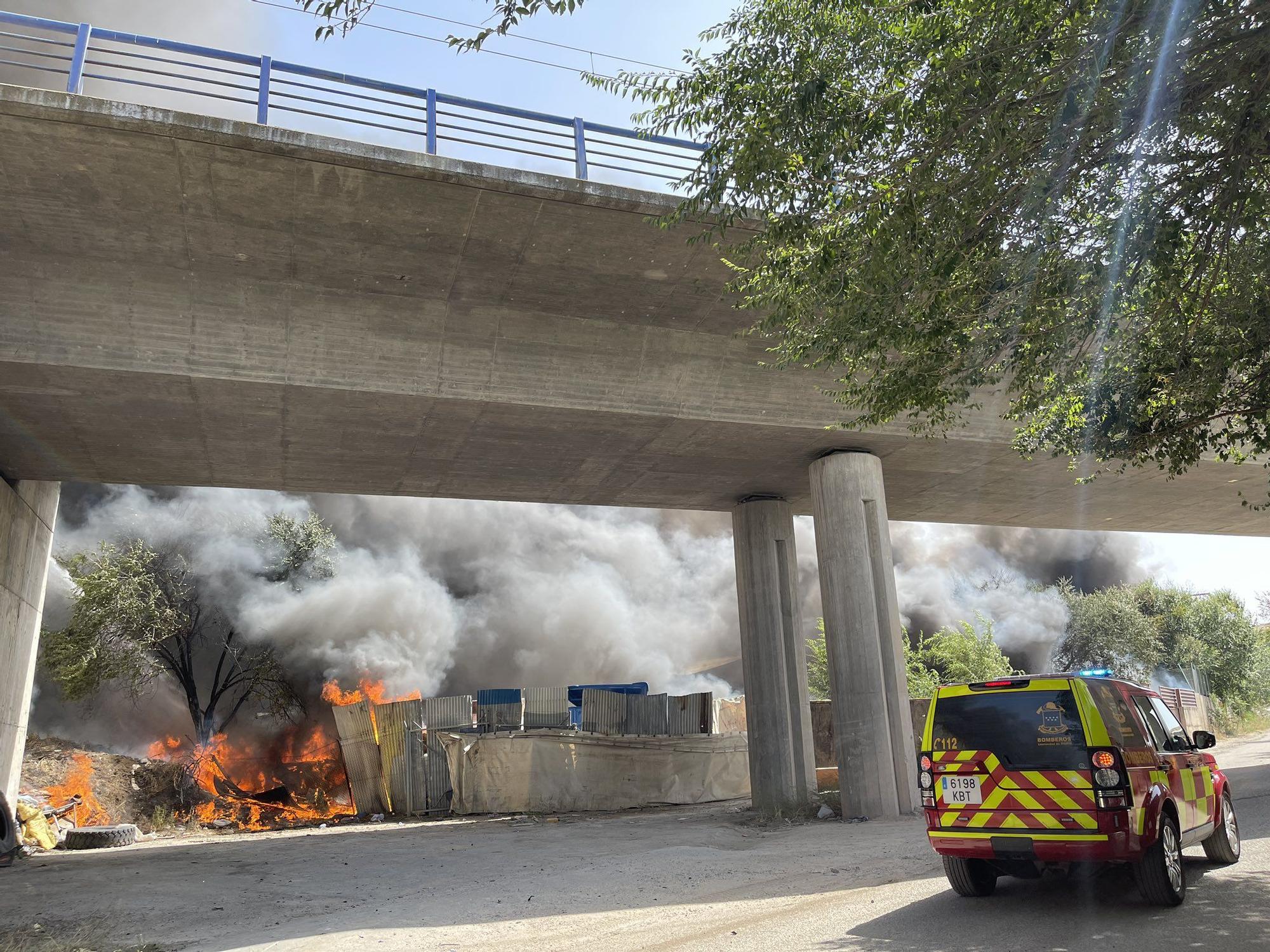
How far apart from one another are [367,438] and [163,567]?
19.2 meters

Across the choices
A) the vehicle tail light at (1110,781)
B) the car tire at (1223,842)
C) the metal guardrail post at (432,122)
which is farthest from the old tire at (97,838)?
the car tire at (1223,842)

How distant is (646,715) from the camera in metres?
22.4

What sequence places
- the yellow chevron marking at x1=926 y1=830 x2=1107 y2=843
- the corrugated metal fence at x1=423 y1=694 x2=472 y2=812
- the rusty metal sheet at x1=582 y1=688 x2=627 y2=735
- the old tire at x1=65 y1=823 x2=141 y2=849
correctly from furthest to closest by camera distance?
the rusty metal sheet at x1=582 y1=688 x2=627 y2=735
the corrugated metal fence at x1=423 y1=694 x2=472 y2=812
the old tire at x1=65 y1=823 x2=141 y2=849
the yellow chevron marking at x1=926 y1=830 x2=1107 y2=843

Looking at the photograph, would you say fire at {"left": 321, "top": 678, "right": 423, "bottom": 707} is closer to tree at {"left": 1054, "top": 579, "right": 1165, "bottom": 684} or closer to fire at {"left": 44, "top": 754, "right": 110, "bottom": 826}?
fire at {"left": 44, "top": 754, "right": 110, "bottom": 826}

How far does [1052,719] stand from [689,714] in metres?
17.2

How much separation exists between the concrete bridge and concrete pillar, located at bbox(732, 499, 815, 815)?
0.28 ft

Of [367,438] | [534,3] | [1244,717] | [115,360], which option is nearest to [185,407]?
[115,360]

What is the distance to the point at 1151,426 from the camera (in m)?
9.49

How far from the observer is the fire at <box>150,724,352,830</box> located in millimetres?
23906

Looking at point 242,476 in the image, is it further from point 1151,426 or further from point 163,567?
point 163,567

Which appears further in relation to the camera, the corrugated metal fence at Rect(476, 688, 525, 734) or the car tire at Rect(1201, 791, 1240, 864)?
the corrugated metal fence at Rect(476, 688, 525, 734)

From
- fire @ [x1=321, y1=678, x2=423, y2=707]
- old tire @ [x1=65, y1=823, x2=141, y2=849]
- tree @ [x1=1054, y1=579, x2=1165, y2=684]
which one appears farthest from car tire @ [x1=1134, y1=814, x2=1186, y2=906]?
tree @ [x1=1054, y1=579, x2=1165, y2=684]

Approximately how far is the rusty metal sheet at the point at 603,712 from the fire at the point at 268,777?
7036 millimetres

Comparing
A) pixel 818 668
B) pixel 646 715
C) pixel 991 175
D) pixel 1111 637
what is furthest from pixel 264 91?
pixel 1111 637
